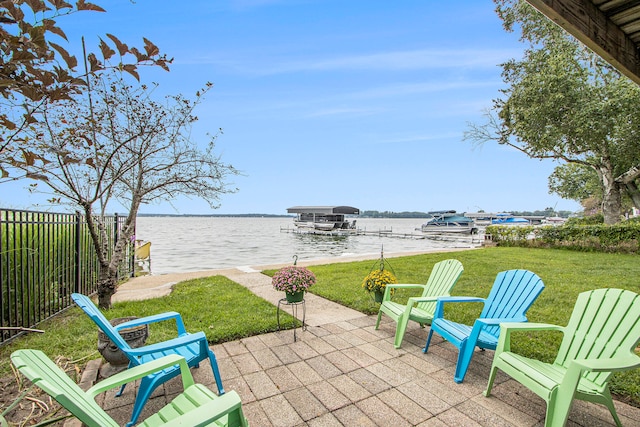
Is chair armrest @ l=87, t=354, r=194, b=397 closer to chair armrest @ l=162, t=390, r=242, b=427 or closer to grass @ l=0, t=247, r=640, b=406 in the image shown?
chair armrest @ l=162, t=390, r=242, b=427

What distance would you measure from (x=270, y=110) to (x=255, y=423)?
14466mm

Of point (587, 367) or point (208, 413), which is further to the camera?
point (587, 367)

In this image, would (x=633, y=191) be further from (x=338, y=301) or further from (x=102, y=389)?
(x=102, y=389)

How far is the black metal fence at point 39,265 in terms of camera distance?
11.4 feet

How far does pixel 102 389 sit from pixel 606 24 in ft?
12.1

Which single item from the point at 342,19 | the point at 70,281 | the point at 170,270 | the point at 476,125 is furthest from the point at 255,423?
→ the point at 476,125

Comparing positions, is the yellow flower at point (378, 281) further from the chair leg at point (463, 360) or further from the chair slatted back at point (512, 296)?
the chair leg at point (463, 360)

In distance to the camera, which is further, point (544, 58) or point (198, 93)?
point (544, 58)

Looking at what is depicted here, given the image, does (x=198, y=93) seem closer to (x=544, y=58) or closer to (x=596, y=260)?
(x=596, y=260)

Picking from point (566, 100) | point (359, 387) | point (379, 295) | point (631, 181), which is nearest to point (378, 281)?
point (379, 295)

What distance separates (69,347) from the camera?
3252 millimetres

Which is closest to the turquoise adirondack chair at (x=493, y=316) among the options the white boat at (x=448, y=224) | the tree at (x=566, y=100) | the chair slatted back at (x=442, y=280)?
the chair slatted back at (x=442, y=280)

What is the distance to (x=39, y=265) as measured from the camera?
402cm

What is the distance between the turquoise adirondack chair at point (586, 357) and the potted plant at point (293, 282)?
1.86m
